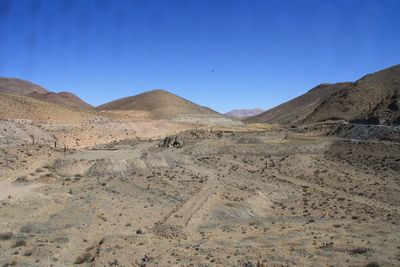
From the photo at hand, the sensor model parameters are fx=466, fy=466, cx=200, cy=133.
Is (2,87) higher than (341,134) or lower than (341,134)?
higher

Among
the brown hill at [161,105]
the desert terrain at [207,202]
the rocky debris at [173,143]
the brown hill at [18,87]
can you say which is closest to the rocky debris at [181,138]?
the rocky debris at [173,143]

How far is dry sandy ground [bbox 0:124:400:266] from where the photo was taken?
51.9 ft

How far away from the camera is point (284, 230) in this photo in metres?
19.7

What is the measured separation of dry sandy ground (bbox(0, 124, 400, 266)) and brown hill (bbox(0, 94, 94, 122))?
76.4 feet

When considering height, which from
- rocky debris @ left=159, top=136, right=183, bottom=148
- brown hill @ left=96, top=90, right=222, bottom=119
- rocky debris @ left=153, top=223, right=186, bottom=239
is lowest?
rocky debris @ left=153, top=223, right=186, bottom=239

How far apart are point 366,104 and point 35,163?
5941 cm

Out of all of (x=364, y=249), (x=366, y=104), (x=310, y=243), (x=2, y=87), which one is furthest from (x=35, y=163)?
(x=2, y=87)

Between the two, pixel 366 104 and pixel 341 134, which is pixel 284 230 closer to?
pixel 341 134

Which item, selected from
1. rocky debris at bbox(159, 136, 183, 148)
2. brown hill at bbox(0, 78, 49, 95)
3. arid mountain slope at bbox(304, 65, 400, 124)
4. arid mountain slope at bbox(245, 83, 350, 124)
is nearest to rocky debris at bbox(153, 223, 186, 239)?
rocky debris at bbox(159, 136, 183, 148)

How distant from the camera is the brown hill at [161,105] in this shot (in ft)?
323

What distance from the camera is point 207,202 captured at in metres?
23.8

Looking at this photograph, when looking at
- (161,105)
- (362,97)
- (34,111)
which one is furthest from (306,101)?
(34,111)

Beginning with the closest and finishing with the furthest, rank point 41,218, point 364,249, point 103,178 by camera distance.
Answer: point 364,249 → point 41,218 → point 103,178

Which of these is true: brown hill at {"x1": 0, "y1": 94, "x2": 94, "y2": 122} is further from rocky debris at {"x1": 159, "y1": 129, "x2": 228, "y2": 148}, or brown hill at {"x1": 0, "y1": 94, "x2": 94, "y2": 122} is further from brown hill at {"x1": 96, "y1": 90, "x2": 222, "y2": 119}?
brown hill at {"x1": 96, "y1": 90, "x2": 222, "y2": 119}
